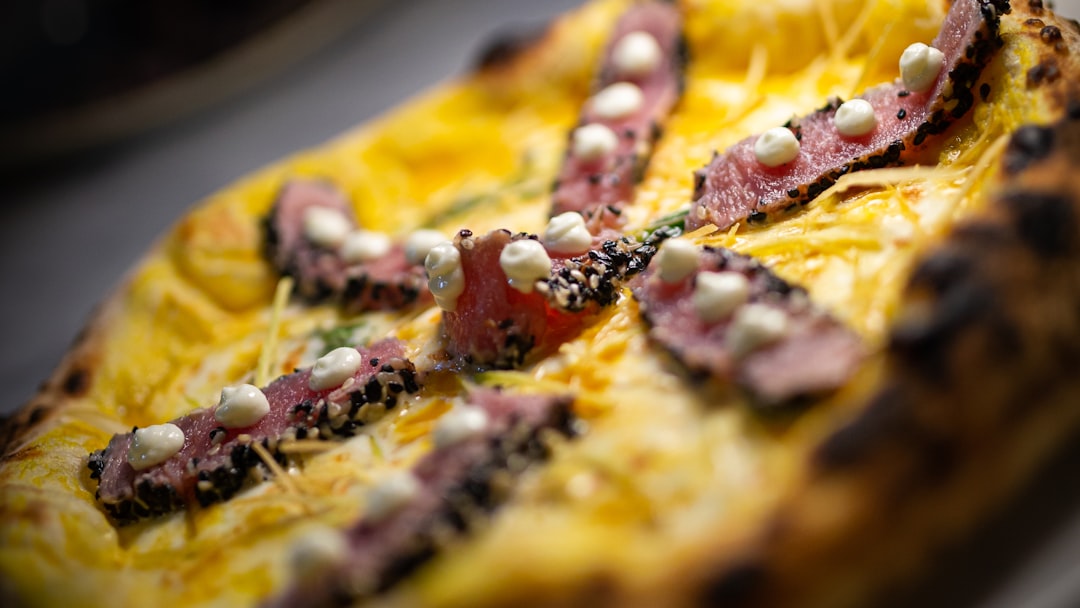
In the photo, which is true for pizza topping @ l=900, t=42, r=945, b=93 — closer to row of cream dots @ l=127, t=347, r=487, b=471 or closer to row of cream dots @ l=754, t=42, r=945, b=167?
row of cream dots @ l=754, t=42, r=945, b=167

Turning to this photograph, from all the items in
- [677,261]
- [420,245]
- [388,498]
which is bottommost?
[388,498]

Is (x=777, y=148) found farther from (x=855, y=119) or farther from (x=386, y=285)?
(x=386, y=285)

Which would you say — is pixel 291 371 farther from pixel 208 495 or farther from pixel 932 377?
pixel 932 377

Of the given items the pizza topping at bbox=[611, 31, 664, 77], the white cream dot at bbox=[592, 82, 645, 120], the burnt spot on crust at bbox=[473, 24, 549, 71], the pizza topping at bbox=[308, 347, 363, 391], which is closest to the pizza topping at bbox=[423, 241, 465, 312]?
the pizza topping at bbox=[308, 347, 363, 391]

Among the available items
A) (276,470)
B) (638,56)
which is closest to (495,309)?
(276,470)

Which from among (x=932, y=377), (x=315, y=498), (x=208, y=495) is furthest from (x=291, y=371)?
(x=932, y=377)

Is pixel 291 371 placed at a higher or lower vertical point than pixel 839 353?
higher
